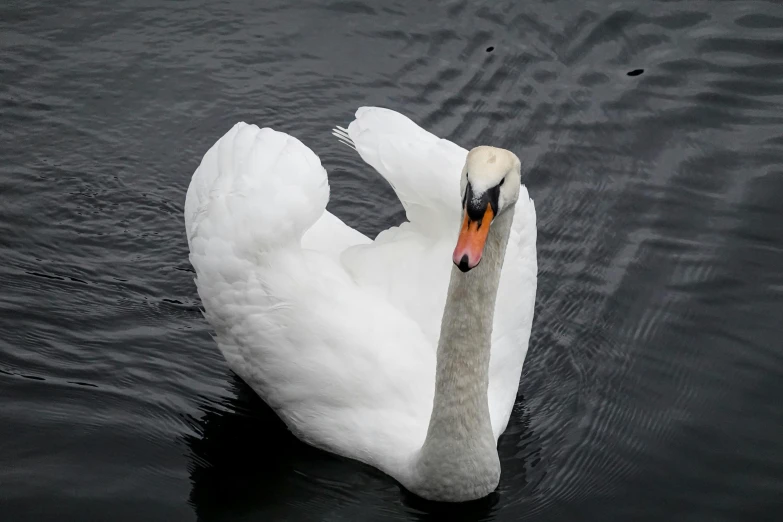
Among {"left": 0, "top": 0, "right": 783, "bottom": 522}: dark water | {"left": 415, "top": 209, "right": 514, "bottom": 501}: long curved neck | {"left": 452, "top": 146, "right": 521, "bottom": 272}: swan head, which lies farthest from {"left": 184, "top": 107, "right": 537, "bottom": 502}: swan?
{"left": 452, "top": 146, "right": 521, "bottom": 272}: swan head

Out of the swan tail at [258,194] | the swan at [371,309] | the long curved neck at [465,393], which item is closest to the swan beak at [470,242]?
the long curved neck at [465,393]

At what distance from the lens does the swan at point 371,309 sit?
7.20 m

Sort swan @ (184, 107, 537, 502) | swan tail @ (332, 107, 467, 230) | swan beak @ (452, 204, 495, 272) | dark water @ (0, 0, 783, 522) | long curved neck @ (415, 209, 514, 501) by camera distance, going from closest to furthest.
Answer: swan beak @ (452, 204, 495, 272) → long curved neck @ (415, 209, 514, 501) → swan @ (184, 107, 537, 502) → dark water @ (0, 0, 783, 522) → swan tail @ (332, 107, 467, 230)

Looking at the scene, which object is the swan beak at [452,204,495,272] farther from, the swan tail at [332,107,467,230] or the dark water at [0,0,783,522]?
the dark water at [0,0,783,522]

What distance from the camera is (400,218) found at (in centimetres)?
1045

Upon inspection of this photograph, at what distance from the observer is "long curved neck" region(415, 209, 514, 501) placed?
6.70 m

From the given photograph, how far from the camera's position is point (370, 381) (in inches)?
295

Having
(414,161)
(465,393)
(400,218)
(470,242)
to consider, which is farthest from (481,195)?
(400,218)

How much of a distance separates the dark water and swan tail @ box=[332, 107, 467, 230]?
152 cm

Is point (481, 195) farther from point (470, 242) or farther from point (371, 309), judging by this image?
point (371, 309)

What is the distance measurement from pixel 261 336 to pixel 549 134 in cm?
459

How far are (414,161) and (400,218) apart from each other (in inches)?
92.5

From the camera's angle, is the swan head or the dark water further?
the dark water

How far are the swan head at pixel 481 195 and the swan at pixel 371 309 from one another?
2.66 feet
